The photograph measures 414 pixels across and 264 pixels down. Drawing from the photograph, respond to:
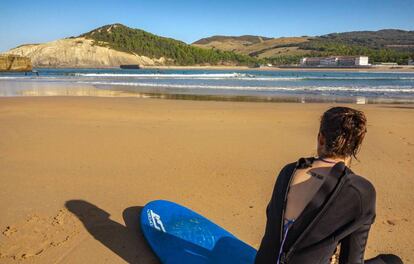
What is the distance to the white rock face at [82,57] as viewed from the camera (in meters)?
118

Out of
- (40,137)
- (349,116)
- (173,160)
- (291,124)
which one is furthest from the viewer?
(291,124)

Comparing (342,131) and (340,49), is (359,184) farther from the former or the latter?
(340,49)

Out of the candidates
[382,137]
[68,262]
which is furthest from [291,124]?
[68,262]

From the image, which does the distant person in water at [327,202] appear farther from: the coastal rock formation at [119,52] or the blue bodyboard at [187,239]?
the coastal rock formation at [119,52]

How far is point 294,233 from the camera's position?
169cm

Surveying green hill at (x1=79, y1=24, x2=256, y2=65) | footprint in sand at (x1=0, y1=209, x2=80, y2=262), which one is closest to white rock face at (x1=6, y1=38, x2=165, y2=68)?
green hill at (x1=79, y1=24, x2=256, y2=65)

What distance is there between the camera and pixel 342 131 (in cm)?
165

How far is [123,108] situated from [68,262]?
889 cm

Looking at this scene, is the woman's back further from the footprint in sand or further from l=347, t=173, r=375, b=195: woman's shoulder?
the footprint in sand

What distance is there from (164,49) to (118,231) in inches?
5179

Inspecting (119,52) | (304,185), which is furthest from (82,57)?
(304,185)

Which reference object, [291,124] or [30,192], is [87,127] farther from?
[291,124]

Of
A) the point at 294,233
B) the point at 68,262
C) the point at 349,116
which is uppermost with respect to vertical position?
the point at 349,116

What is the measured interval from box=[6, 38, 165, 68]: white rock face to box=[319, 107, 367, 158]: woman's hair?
12090 centimetres
